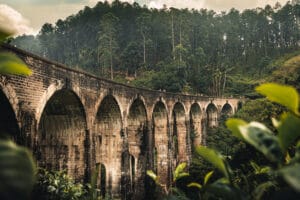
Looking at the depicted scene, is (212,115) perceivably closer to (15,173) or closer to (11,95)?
(11,95)

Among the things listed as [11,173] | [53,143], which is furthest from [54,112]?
[11,173]

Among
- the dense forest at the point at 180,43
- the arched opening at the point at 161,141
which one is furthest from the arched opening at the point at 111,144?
the dense forest at the point at 180,43

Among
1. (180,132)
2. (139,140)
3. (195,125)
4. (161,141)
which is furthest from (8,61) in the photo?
(195,125)

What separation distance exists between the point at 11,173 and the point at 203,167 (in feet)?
77.2

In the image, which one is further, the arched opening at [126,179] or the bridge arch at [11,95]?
the arched opening at [126,179]

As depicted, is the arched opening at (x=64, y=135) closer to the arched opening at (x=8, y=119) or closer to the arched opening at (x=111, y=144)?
the arched opening at (x=111, y=144)

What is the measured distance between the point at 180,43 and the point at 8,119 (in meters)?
54.2

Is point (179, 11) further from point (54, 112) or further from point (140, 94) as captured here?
point (54, 112)

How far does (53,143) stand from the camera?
13727 millimetres

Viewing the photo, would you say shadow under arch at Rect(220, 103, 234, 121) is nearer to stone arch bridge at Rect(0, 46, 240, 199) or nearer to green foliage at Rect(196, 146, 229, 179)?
stone arch bridge at Rect(0, 46, 240, 199)

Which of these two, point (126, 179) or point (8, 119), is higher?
point (8, 119)

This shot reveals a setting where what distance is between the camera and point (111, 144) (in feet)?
56.1

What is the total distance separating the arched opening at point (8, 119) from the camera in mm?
8047

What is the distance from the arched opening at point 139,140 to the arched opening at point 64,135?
6.89 m
